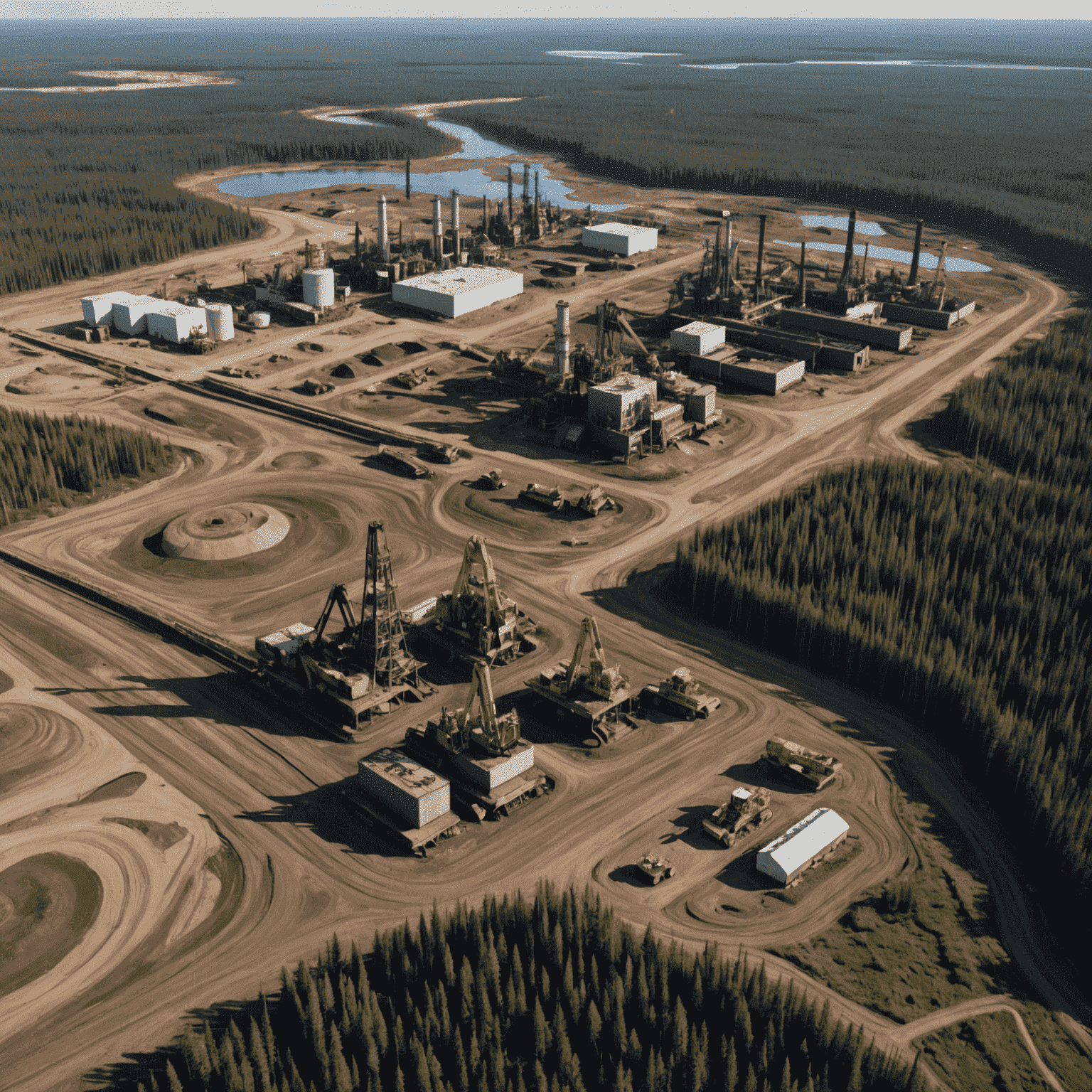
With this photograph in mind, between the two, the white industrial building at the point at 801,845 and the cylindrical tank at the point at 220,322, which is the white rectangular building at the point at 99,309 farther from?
the white industrial building at the point at 801,845

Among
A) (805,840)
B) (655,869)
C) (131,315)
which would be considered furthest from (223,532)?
(131,315)

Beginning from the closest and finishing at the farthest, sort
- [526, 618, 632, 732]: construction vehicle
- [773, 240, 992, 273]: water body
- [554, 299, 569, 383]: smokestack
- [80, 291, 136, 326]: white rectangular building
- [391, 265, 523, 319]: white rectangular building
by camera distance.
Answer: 1. [526, 618, 632, 732]: construction vehicle
2. [554, 299, 569, 383]: smokestack
3. [80, 291, 136, 326]: white rectangular building
4. [391, 265, 523, 319]: white rectangular building
5. [773, 240, 992, 273]: water body

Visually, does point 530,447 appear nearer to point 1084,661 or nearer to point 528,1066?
point 1084,661

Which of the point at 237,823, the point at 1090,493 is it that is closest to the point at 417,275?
the point at 1090,493

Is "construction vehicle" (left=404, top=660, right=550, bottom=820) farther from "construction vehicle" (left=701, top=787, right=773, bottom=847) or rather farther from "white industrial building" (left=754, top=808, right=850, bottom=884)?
"white industrial building" (left=754, top=808, right=850, bottom=884)

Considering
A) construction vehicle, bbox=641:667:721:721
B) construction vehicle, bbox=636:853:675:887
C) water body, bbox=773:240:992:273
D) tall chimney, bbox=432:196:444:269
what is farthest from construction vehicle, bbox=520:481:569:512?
water body, bbox=773:240:992:273

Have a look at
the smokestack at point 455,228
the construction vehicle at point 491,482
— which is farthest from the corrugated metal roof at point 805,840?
the smokestack at point 455,228
